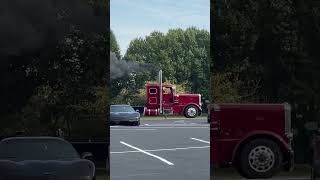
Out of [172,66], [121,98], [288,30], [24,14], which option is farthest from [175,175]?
[172,66]

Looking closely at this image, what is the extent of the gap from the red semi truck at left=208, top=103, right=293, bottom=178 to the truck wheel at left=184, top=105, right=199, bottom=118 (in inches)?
664

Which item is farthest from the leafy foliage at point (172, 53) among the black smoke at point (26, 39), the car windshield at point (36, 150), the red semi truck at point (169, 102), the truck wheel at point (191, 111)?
the car windshield at point (36, 150)

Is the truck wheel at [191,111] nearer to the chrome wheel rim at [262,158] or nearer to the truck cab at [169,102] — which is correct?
the truck cab at [169,102]

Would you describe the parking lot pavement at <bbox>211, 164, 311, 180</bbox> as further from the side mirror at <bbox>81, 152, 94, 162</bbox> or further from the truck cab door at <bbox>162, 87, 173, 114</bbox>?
the truck cab door at <bbox>162, 87, 173, 114</bbox>

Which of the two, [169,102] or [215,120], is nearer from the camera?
[215,120]

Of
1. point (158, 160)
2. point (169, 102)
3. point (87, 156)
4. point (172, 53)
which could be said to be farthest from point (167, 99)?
point (172, 53)

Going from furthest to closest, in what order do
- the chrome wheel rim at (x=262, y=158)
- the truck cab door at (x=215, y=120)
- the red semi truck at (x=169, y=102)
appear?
the red semi truck at (x=169, y=102) → the chrome wheel rim at (x=262, y=158) → the truck cab door at (x=215, y=120)

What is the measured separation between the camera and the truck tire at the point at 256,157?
8.27m

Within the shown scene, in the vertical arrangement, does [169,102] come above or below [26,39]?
below

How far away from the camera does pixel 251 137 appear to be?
27.2 ft

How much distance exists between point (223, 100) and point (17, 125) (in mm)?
2943

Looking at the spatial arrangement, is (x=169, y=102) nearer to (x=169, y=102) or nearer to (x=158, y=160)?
(x=169, y=102)

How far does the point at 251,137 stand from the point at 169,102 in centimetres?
1709

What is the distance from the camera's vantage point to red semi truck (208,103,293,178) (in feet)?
27.0
